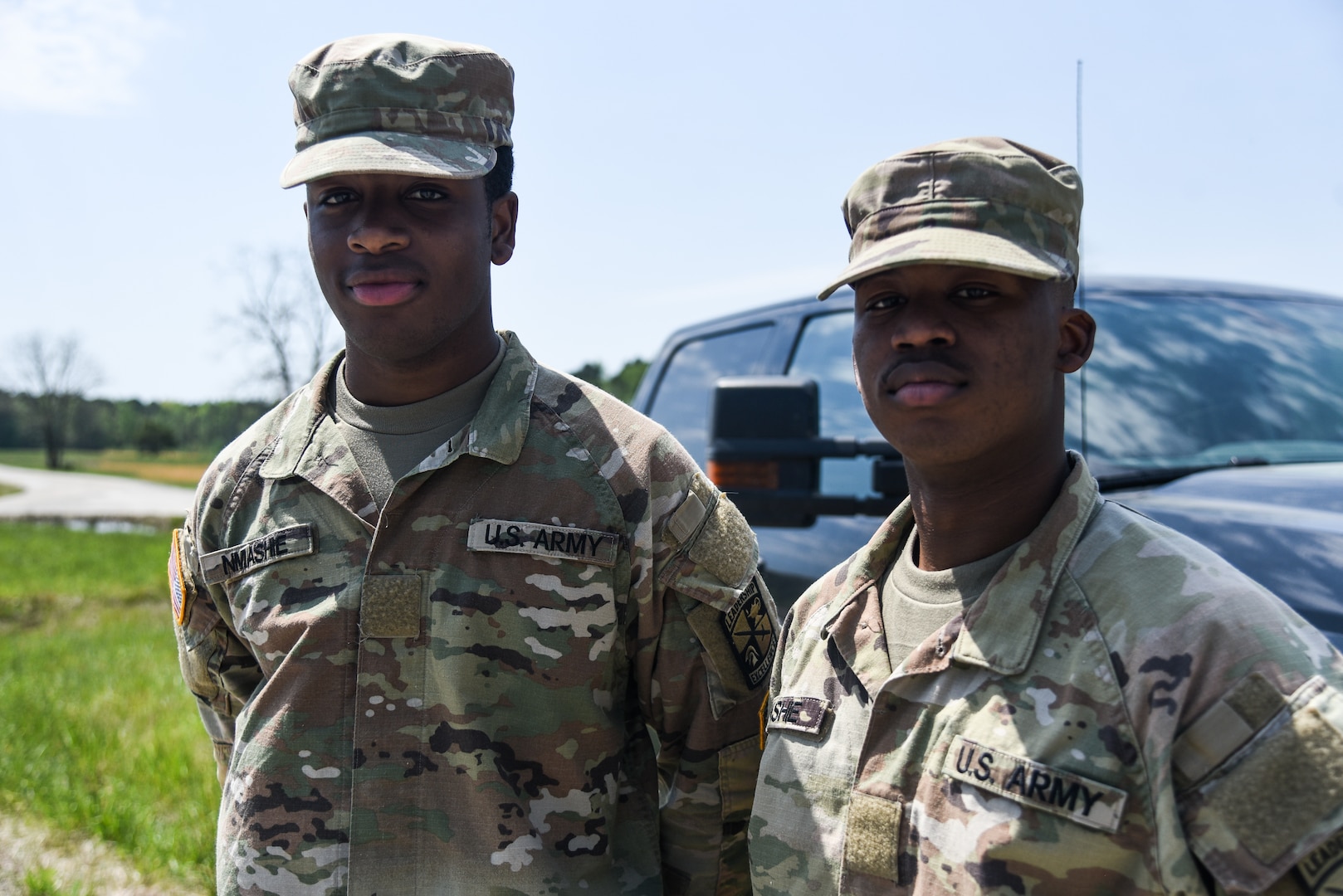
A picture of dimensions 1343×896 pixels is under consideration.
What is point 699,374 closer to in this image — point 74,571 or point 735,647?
point 735,647

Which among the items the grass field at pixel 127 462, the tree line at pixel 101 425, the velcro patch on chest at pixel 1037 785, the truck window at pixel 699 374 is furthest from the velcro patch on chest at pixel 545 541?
the tree line at pixel 101 425

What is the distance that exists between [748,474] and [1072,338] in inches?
50.4

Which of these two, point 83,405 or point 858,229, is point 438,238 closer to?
point 858,229

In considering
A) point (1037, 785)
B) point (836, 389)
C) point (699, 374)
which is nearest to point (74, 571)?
point (699, 374)

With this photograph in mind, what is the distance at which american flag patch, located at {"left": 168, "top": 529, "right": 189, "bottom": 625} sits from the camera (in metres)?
2.33

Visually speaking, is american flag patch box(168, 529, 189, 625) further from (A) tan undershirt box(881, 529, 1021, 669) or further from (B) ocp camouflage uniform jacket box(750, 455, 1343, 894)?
(A) tan undershirt box(881, 529, 1021, 669)

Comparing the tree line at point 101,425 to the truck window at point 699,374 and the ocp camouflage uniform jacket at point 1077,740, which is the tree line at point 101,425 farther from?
the ocp camouflage uniform jacket at point 1077,740

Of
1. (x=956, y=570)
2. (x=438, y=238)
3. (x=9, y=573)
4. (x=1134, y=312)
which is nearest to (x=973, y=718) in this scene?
(x=956, y=570)

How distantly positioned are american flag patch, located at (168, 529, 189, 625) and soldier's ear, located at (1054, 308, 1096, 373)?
176cm

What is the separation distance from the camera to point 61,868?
436cm

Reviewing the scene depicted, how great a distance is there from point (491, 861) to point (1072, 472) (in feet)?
3.81

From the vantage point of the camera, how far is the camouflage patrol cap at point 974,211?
4.97 ft

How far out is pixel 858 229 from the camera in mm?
1679

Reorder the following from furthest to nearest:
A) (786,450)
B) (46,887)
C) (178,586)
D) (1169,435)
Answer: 1. (46,887)
2. (1169,435)
3. (786,450)
4. (178,586)
